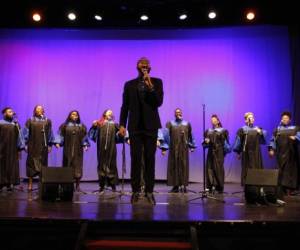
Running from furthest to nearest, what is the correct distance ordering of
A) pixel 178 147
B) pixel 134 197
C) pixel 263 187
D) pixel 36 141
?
pixel 178 147
pixel 36 141
pixel 263 187
pixel 134 197

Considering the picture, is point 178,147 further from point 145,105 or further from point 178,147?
point 145,105

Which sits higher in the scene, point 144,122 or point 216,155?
point 144,122

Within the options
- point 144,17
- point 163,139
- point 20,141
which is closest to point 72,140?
point 20,141

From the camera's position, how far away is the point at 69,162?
28.0 feet

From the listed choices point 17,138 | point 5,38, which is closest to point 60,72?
point 5,38

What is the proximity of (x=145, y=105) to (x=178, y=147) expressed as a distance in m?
4.09

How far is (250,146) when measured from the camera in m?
8.88

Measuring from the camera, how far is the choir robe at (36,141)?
27.1 feet

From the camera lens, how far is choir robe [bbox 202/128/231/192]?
8766 millimetres

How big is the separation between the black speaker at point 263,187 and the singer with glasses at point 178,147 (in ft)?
10.0

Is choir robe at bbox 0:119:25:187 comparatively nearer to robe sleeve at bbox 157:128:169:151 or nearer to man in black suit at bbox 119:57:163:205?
robe sleeve at bbox 157:128:169:151

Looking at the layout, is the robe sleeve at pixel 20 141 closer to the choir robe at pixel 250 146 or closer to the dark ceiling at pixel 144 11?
the dark ceiling at pixel 144 11

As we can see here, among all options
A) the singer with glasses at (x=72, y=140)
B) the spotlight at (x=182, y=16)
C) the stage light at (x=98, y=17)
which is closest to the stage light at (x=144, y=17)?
the spotlight at (x=182, y=16)

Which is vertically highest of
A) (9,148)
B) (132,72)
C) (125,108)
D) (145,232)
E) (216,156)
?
(132,72)
